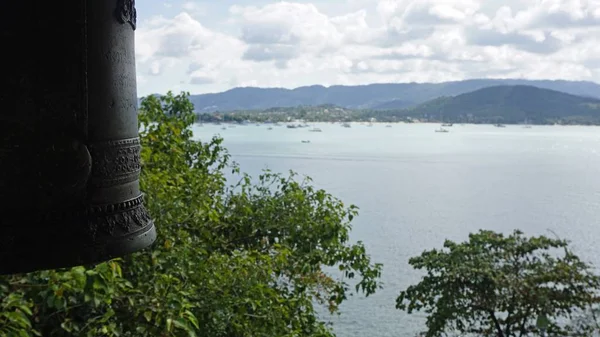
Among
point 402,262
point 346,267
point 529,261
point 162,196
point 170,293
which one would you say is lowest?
point 402,262

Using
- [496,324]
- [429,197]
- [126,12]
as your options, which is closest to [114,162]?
[126,12]

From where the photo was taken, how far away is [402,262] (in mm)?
28516

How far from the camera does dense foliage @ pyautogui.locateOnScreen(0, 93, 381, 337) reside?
4324 millimetres

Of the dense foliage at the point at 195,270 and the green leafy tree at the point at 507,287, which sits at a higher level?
the dense foliage at the point at 195,270

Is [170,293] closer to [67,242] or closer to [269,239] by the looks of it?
[67,242]

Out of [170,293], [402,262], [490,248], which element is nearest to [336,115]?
[402,262]

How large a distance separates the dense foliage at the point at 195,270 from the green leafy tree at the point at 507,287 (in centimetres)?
419

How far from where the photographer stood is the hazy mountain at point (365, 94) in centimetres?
14312

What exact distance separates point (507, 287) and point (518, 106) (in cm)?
12852

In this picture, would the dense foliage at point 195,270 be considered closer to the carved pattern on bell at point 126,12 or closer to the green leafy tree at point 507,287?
the carved pattern on bell at point 126,12

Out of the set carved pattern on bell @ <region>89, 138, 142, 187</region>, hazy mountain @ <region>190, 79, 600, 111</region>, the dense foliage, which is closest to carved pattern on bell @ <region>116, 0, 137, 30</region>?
carved pattern on bell @ <region>89, 138, 142, 187</region>

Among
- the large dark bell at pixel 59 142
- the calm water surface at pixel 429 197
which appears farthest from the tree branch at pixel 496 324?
the large dark bell at pixel 59 142

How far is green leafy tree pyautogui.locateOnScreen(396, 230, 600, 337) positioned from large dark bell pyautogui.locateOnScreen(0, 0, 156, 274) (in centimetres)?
1194

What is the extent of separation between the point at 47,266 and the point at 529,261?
13.5 meters
